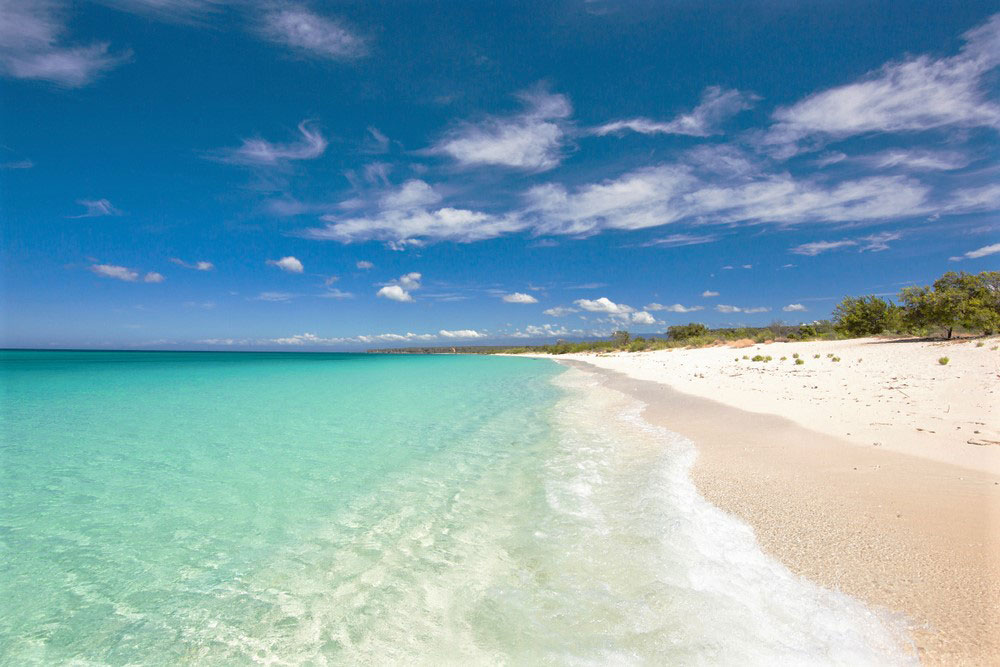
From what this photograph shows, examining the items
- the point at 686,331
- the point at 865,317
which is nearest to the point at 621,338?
the point at 686,331

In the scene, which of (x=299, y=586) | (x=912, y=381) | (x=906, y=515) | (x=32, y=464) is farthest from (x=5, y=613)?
(x=912, y=381)

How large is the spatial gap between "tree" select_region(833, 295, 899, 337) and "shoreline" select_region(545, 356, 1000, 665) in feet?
135

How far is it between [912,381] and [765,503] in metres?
12.7

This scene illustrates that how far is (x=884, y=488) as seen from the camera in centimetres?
530

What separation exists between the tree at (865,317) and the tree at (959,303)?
11614 mm

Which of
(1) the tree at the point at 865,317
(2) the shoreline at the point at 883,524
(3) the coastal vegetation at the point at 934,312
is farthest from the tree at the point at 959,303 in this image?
(2) the shoreline at the point at 883,524

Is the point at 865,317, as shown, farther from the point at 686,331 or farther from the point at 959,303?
the point at 686,331

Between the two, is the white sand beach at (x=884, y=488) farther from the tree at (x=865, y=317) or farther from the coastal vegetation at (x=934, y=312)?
the tree at (x=865, y=317)

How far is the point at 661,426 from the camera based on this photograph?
34.7 feet

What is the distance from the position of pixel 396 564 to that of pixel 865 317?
50.8 meters

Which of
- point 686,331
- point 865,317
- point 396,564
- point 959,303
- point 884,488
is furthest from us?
point 686,331

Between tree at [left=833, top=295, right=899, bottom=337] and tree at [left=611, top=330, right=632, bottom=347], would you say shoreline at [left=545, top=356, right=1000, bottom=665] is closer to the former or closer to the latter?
tree at [left=833, top=295, right=899, bottom=337]

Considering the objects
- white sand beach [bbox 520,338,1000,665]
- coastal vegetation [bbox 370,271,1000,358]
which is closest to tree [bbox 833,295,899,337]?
coastal vegetation [bbox 370,271,1000,358]

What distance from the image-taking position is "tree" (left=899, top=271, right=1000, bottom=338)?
875 inches
